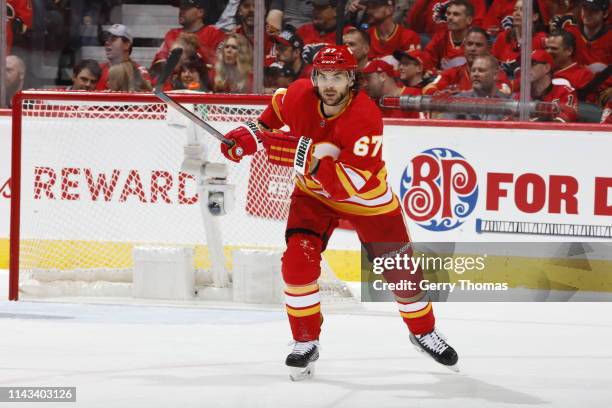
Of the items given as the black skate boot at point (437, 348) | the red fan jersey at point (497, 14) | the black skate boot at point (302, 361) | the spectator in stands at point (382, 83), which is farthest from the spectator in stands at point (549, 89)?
the black skate boot at point (302, 361)

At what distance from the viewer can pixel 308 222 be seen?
4.57m

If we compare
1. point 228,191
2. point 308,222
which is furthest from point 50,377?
point 228,191

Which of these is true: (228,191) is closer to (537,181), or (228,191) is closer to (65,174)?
(65,174)

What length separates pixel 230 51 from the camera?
22.7ft

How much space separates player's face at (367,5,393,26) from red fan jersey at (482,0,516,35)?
50cm

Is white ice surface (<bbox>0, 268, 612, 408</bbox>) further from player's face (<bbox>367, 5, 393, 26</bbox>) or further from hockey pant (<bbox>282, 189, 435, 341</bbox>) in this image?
player's face (<bbox>367, 5, 393, 26</bbox>)

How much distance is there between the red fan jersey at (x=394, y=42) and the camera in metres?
6.65

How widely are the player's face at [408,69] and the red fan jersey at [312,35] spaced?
394mm

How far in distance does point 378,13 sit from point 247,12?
0.70m

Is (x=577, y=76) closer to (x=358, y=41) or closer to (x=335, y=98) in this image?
(x=358, y=41)

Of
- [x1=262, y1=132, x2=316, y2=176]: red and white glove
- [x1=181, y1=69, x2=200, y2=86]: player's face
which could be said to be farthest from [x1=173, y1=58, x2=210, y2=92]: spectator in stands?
[x1=262, y1=132, x2=316, y2=176]: red and white glove

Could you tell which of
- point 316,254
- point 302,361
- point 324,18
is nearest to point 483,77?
point 324,18

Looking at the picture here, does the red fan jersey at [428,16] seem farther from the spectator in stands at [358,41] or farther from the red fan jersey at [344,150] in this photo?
the red fan jersey at [344,150]

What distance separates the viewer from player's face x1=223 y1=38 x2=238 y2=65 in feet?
22.6
